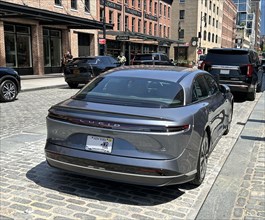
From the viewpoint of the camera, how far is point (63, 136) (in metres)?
4.03

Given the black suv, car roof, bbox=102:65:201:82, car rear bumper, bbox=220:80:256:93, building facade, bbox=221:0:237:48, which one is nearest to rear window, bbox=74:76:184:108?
car roof, bbox=102:65:201:82

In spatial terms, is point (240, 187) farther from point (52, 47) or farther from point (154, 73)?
point (52, 47)

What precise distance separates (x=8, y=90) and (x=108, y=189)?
8.76 metres

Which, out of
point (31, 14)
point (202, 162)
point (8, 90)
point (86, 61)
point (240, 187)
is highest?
point (31, 14)

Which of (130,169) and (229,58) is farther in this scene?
(229,58)

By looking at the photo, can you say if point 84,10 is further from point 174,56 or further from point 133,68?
point 174,56

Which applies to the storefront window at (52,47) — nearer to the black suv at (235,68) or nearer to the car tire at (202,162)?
the black suv at (235,68)

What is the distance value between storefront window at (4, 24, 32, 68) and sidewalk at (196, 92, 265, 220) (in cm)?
2025

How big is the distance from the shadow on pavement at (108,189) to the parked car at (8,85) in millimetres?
7658

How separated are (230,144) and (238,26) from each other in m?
142

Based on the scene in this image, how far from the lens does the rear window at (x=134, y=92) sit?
13.7ft

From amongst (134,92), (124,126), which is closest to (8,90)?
(134,92)

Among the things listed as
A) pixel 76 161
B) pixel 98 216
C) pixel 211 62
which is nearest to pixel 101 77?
pixel 76 161

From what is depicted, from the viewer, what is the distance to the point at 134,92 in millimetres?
4457
